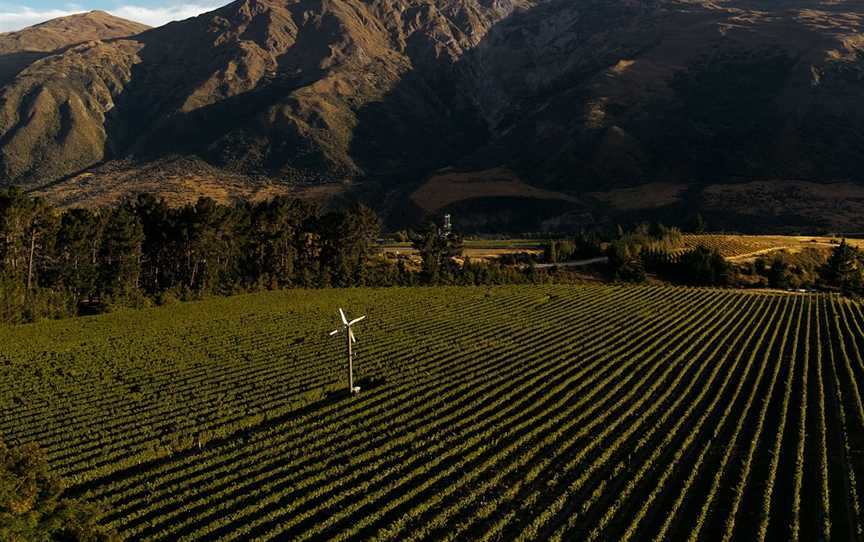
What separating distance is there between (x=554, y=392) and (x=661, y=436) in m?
10.4

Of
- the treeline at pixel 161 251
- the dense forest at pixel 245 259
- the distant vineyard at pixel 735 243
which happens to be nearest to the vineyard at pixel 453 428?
the treeline at pixel 161 251

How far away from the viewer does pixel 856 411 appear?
46438mm

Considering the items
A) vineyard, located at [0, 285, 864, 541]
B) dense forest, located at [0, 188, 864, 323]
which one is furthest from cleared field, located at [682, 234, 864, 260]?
vineyard, located at [0, 285, 864, 541]

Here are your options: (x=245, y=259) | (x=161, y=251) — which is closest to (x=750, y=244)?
(x=245, y=259)

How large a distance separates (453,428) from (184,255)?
3208 inches

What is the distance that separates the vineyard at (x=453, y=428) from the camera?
102 feet

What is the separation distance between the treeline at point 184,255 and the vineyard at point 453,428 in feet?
47.0

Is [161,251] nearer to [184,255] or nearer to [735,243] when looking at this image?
[184,255]

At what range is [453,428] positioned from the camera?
42094 mm

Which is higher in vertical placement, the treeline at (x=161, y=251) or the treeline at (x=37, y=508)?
the treeline at (x=161, y=251)

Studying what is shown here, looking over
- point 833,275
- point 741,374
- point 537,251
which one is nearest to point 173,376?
point 741,374

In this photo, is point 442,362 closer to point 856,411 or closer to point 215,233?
point 856,411

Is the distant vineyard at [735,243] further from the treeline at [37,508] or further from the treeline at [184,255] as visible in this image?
the treeline at [37,508]

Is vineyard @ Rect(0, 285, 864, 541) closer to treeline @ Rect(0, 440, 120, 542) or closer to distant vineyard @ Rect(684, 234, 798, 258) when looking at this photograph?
treeline @ Rect(0, 440, 120, 542)
